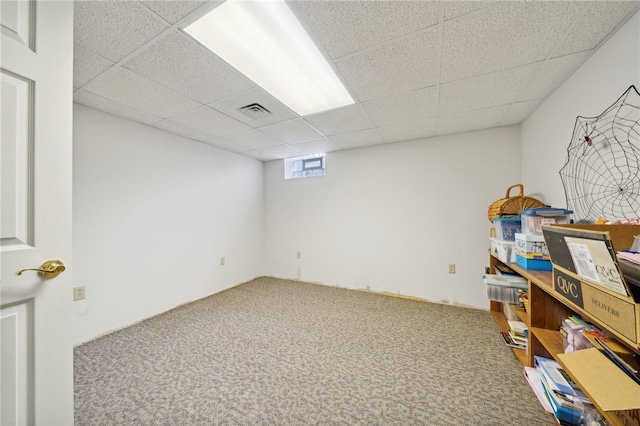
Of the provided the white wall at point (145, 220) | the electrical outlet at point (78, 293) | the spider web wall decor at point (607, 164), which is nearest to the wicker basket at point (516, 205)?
the spider web wall decor at point (607, 164)

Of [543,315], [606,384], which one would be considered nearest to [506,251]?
[543,315]

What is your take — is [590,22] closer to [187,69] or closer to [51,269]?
[187,69]

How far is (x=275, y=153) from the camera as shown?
3539 millimetres

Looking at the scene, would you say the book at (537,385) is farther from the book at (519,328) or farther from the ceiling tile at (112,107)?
the ceiling tile at (112,107)

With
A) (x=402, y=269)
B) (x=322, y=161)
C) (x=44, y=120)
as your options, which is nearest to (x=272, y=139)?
(x=322, y=161)

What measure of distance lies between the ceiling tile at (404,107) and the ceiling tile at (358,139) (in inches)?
12.5

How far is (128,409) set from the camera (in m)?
1.30

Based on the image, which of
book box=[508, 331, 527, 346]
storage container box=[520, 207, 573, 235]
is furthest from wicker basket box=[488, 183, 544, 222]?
book box=[508, 331, 527, 346]

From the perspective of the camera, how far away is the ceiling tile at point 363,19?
1.06 metres

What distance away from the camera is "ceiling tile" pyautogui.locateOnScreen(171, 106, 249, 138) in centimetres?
216

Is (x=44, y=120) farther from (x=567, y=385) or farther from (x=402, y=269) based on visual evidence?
(x=402, y=269)

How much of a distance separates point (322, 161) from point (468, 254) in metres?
2.39

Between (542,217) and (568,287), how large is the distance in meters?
0.77

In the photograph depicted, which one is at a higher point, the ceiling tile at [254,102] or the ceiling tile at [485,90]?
the ceiling tile at [254,102]
